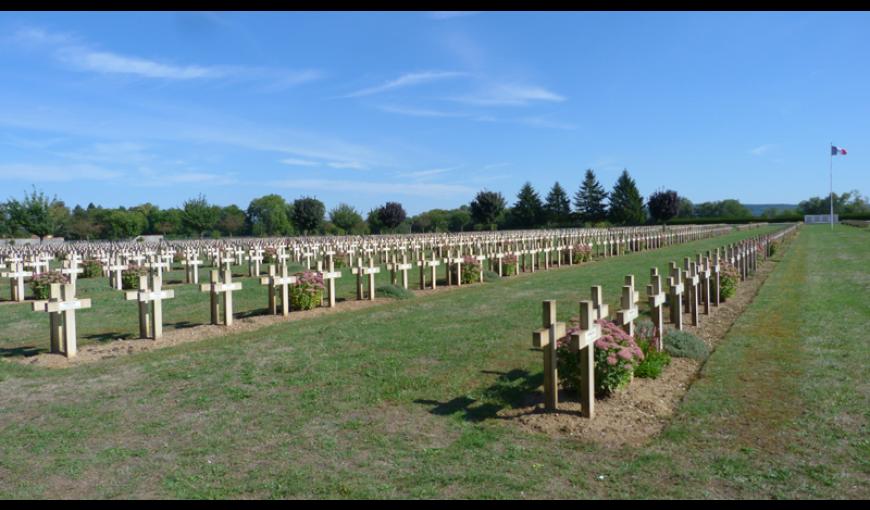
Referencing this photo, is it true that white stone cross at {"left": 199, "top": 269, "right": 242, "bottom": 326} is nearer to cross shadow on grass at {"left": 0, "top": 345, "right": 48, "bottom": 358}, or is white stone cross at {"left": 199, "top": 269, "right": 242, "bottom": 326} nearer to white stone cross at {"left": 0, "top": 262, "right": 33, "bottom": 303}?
cross shadow on grass at {"left": 0, "top": 345, "right": 48, "bottom": 358}

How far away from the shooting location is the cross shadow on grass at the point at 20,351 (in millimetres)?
9531

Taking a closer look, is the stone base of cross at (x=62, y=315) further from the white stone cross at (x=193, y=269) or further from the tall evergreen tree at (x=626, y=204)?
the tall evergreen tree at (x=626, y=204)

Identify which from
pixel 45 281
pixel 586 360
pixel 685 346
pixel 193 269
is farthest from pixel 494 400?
pixel 193 269

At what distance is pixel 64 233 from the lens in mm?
82875

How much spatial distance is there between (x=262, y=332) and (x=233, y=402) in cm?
492

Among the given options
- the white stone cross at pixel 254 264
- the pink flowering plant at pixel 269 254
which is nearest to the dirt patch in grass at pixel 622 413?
the white stone cross at pixel 254 264

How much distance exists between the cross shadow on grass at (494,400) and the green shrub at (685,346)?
7.00 ft

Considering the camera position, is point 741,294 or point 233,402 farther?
point 741,294

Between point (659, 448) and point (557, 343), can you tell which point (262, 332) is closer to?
point (557, 343)

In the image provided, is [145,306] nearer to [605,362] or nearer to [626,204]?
[605,362]

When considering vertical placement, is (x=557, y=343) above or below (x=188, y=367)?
above

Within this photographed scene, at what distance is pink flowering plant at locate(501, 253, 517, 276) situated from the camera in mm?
23938
